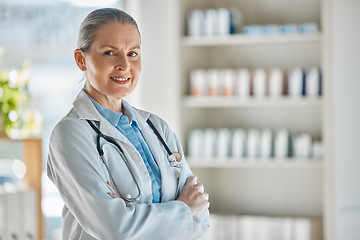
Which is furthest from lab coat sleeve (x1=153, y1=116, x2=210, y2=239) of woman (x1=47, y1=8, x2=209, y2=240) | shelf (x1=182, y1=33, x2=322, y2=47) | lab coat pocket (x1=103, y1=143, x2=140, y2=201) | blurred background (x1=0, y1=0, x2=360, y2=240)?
shelf (x1=182, y1=33, x2=322, y2=47)

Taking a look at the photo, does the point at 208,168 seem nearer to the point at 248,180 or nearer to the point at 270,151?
the point at 248,180

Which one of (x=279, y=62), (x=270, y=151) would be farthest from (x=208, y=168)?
(x=279, y=62)

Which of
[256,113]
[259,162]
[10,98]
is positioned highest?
[10,98]

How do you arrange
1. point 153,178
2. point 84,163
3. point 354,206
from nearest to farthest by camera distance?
point 84,163 < point 153,178 < point 354,206

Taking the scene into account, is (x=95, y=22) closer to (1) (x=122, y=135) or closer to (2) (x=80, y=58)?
(2) (x=80, y=58)

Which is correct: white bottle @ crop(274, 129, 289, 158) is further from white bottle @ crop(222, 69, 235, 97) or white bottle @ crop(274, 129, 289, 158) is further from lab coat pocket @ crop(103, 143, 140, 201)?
lab coat pocket @ crop(103, 143, 140, 201)

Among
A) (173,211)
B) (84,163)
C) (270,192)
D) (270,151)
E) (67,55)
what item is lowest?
(270,192)

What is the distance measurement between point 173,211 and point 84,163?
27 centimetres

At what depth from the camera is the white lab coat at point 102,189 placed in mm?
1329

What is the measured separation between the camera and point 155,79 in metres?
4.07

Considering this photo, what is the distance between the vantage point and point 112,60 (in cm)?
142

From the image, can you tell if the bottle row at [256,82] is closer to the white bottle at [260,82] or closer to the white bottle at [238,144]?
the white bottle at [260,82]

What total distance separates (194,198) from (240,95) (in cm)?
257

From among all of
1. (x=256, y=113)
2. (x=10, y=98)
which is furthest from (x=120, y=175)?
(x=256, y=113)
